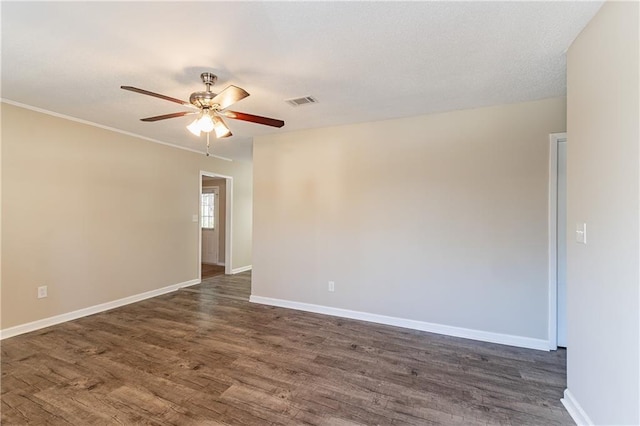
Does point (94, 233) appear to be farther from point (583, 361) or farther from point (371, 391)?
point (583, 361)

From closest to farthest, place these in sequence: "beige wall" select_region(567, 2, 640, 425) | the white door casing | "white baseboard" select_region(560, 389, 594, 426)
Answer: "beige wall" select_region(567, 2, 640, 425) < "white baseboard" select_region(560, 389, 594, 426) < the white door casing

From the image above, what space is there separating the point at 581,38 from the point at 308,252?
3.30 m

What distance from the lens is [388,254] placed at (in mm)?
3537

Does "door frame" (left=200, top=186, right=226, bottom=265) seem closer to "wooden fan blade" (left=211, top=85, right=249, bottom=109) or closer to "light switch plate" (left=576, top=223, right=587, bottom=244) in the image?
"wooden fan blade" (left=211, top=85, right=249, bottom=109)

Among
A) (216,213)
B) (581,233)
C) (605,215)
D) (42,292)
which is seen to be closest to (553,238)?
(581,233)

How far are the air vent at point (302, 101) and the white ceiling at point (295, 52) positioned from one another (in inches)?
3.3

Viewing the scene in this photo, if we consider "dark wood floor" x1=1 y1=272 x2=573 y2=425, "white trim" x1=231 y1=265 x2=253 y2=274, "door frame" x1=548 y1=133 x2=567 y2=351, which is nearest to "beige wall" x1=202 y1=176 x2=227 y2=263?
"white trim" x1=231 y1=265 x2=253 y2=274

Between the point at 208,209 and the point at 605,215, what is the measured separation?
296 inches

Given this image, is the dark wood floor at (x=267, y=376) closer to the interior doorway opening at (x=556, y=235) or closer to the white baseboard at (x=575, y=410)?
the white baseboard at (x=575, y=410)

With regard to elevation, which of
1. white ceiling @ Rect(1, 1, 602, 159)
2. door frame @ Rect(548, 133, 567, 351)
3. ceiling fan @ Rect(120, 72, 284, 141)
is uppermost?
white ceiling @ Rect(1, 1, 602, 159)

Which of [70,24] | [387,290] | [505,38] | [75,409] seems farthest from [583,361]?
[70,24]

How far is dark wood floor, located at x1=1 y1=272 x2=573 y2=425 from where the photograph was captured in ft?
6.37

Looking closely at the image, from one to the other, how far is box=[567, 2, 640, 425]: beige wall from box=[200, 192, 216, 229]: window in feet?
23.4

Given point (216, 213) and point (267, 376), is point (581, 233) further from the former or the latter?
point (216, 213)
